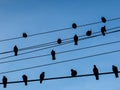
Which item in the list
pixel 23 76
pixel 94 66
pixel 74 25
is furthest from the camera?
pixel 74 25

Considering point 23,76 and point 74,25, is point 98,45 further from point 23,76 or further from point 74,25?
point 74,25

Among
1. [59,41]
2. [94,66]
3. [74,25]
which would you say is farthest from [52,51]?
[94,66]

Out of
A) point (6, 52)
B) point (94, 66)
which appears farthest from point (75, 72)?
point (6, 52)

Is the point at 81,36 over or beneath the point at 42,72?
over

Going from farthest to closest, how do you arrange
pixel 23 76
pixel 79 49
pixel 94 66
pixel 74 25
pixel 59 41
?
pixel 74 25, pixel 59 41, pixel 23 76, pixel 94 66, pixel 79 49

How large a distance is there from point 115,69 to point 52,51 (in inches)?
199

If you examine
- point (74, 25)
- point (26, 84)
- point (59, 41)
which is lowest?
point (26, 84)

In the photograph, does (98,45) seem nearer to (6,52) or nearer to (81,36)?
(81,36)

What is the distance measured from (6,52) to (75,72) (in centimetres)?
361

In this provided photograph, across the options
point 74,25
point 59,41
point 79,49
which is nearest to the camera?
point 79,49

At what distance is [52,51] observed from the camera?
1969cm

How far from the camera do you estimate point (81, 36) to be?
1641 centimetres

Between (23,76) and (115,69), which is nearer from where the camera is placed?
(115,69)

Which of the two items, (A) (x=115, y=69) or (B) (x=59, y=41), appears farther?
(B) (x=59, y=41)
